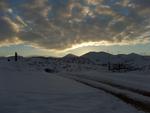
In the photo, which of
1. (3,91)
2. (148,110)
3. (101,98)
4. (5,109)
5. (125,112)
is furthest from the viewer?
(101,98)

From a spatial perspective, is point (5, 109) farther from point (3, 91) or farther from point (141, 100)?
point (141, 100)

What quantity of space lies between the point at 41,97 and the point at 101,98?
322 cm

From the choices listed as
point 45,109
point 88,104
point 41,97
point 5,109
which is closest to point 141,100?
point 88,104

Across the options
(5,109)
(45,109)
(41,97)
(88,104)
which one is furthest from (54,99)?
(5,109)

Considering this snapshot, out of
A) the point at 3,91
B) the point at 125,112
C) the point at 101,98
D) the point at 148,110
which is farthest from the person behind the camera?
the point at 101,98

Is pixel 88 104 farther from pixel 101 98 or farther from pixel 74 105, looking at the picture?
pixel 101 98

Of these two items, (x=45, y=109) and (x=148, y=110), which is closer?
(x=45, y=109)

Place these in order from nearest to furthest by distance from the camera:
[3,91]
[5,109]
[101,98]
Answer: [5,109] < [3,91] < [101,98]

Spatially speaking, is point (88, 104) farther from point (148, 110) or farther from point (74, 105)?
point (148, 110)

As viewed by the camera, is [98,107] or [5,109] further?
[98,107]

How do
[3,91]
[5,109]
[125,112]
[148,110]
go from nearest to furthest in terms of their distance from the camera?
[5,109] < [125,112] < [148,110] < [3,91]

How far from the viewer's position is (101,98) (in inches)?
615

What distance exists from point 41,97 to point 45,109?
254 cm

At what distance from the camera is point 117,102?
14.5m
